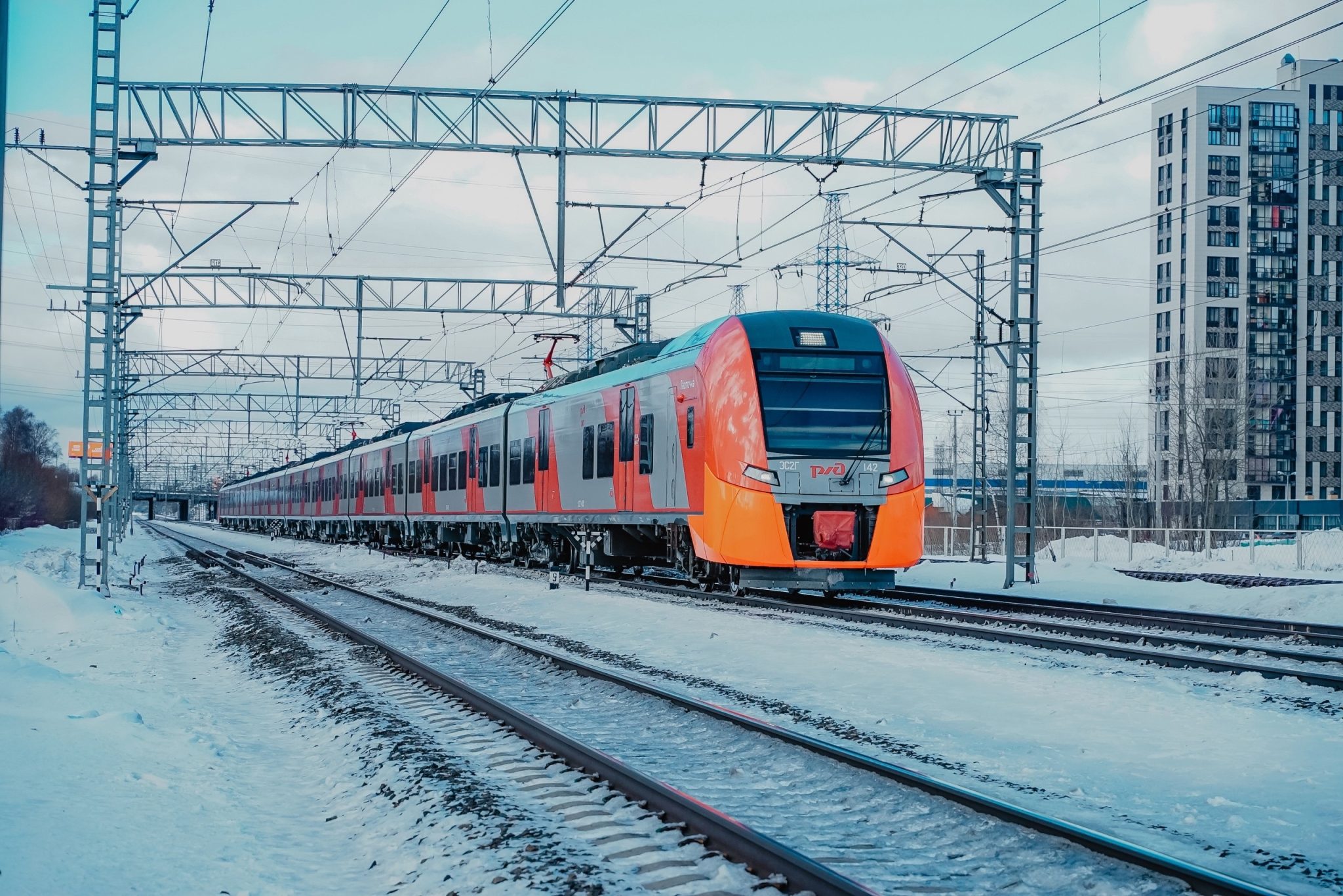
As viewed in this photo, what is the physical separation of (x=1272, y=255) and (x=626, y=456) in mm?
75463

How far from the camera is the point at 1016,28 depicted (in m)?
16.5

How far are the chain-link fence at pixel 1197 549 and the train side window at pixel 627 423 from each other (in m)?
14.7

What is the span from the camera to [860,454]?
16.1m

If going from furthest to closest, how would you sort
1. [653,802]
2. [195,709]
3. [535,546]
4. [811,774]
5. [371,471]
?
[371,471], [535,546], [195,709], [811,774], [653,802]

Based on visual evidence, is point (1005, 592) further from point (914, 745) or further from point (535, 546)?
point (914, 745)

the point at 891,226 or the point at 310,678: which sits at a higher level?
the point at 891,226

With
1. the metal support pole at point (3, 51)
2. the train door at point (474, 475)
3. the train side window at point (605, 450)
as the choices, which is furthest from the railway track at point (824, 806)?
the train door at point (474, 475)

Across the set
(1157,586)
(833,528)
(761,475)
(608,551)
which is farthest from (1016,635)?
(1157,586)

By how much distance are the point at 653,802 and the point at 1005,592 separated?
15.8 m

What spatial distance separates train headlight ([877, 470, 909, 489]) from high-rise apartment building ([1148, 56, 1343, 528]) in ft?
222

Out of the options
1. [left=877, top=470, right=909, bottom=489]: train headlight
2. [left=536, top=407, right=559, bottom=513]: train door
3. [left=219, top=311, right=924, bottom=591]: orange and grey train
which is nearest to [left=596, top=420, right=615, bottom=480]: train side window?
[left=219, top=311, right=924, bottom=591]: orange and grey train

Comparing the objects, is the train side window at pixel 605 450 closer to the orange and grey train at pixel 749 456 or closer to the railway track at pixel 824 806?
the orange and grey train at pixel 749 456

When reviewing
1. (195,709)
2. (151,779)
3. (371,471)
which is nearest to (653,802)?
(151,779)

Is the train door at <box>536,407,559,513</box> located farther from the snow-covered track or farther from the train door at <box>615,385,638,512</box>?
the snow-covered track
